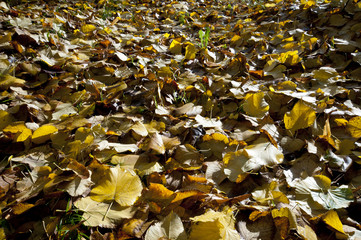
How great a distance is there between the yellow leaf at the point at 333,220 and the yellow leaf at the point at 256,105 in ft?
1.73

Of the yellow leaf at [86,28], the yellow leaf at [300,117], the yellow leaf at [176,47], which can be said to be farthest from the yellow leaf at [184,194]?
the yellow leaf at [86,28]

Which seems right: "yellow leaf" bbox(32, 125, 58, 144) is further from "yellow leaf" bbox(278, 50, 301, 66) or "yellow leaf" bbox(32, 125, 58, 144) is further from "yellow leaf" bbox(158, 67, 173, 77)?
"yellow leaf" bbox(278, 50, 301, 66)

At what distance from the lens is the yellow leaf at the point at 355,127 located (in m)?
1.00

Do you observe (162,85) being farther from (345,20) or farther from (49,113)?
(345,20)

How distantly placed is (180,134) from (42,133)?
600 millimetres

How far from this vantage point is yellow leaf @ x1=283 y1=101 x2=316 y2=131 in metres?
1.01

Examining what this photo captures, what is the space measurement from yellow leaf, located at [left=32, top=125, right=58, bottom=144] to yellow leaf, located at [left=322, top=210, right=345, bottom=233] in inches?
42.1

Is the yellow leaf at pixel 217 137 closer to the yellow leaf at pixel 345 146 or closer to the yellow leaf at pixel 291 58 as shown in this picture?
the yellow leaf at pixel 345 146

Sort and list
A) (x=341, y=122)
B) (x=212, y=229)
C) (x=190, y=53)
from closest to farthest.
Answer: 1. (x=212, y=229)
2. (x=341, y=122)
3. (x=190, y=53)

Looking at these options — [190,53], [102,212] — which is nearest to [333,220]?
[102,212]

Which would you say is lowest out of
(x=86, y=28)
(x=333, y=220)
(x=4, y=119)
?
(x=333, y=220)

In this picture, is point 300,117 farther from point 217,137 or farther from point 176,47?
point 176,47

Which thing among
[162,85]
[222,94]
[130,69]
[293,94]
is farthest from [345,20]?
[130,69]

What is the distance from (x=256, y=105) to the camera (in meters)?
1.16
